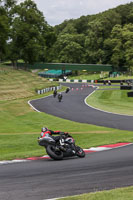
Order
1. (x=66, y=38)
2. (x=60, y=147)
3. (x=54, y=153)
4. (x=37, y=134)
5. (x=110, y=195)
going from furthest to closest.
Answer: (x=66, y=38) → (x=37, y=134) → (x=60, y=147) → (x=54, y=153) → (x=110, y=195)

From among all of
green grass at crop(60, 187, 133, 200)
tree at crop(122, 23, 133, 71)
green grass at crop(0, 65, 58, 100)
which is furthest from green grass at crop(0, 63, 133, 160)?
tree at crop(122, 23, 133, 71)

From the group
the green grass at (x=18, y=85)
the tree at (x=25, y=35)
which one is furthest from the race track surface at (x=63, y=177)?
the tree at (x=25, y=35)

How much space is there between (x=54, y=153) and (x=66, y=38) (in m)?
125

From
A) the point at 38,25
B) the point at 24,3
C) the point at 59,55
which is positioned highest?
the point at 24,3

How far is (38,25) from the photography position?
104m

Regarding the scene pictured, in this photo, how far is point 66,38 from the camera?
134 meters

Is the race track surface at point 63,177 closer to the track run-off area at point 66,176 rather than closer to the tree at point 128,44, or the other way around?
the track run-off area at point 66,176

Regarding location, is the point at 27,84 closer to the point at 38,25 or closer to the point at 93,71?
the point at 38,25

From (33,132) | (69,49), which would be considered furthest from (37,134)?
(69,49)

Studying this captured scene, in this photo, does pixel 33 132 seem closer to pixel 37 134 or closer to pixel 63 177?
pixel 37 134

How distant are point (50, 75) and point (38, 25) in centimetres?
1939

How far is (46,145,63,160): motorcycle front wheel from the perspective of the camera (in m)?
12.7

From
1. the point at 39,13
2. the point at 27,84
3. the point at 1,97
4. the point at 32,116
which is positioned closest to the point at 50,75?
the point at 39,13

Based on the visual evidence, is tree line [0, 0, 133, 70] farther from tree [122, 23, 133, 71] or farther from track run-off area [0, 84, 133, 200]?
track run-off area [0, 84, 133, 200]
